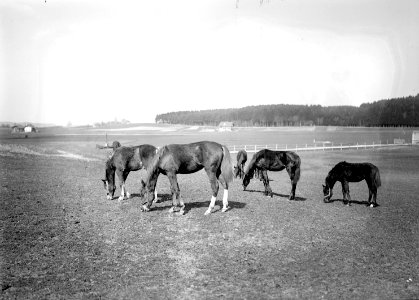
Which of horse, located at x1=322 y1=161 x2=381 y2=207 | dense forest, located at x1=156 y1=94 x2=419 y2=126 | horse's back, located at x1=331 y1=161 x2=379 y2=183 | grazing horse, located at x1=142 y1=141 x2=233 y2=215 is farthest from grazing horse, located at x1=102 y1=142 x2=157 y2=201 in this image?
dense forest, located at x1=156 y1=94 x2=419 y2=126

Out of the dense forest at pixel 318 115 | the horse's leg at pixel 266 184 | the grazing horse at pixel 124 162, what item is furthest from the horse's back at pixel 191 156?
the dense forest at pixel 318 115

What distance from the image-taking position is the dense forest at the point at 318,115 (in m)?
106

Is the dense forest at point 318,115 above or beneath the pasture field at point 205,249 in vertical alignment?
above

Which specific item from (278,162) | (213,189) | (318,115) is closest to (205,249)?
(213,189)

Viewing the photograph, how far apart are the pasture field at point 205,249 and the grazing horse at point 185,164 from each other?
73cm

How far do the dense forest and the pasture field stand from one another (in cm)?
10784

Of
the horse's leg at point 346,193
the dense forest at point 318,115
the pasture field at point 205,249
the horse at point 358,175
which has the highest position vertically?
the dense forest at point 318,115

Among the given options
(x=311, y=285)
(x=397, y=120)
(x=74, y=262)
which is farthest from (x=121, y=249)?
(x=397, y=120)

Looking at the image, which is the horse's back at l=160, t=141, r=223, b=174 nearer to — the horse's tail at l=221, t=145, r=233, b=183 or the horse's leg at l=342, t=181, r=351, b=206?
the horse's tail at l=221, t=145, r=233, b=183

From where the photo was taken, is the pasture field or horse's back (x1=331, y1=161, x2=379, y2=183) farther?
horse's back (x1=331, y1=161, x2=379, y2=183)

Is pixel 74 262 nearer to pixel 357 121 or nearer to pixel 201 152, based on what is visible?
pixel 201 152

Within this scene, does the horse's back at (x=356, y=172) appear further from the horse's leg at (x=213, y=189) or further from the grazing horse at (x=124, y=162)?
the grazing horse at (x=124, y=162)

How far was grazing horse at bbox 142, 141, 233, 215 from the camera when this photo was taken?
35.6 feet

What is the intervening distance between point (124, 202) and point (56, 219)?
2883 millimetres
